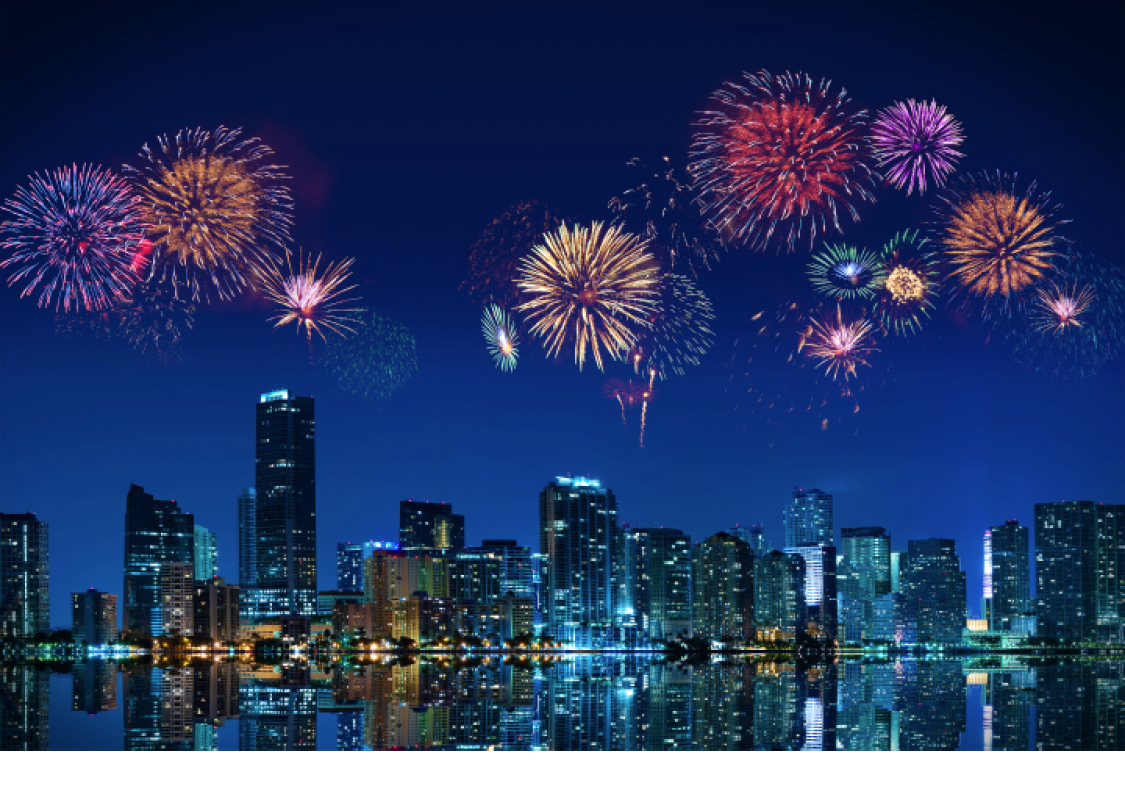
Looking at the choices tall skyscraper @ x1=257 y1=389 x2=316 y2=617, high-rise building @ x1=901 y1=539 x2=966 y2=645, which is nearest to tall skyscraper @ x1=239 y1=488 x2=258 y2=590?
tall skyscraper @ x1=257 y1=389 x2=316 y2=617

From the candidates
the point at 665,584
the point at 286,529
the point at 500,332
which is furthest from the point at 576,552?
the point at 500,332

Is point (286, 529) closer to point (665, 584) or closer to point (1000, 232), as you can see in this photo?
point (665, 584)

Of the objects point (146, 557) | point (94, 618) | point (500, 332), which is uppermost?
point (500, 332)

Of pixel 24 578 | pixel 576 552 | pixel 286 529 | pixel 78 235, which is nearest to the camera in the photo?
pixel 78 235

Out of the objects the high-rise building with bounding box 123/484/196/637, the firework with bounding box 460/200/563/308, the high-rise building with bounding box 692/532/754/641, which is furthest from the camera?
the high-rise building with bounding box 123/484/196/637

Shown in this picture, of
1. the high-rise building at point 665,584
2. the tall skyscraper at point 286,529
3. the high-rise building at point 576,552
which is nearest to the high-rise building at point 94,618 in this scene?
the tall skyscraper at point 286,529

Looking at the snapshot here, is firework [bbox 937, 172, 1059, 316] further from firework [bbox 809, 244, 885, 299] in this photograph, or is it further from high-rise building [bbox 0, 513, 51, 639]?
high-rise building [bbox 0, 513, 51, 639]

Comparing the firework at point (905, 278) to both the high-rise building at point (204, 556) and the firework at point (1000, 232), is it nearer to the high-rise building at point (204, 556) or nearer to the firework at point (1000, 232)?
the firework at point (1000, 232)
